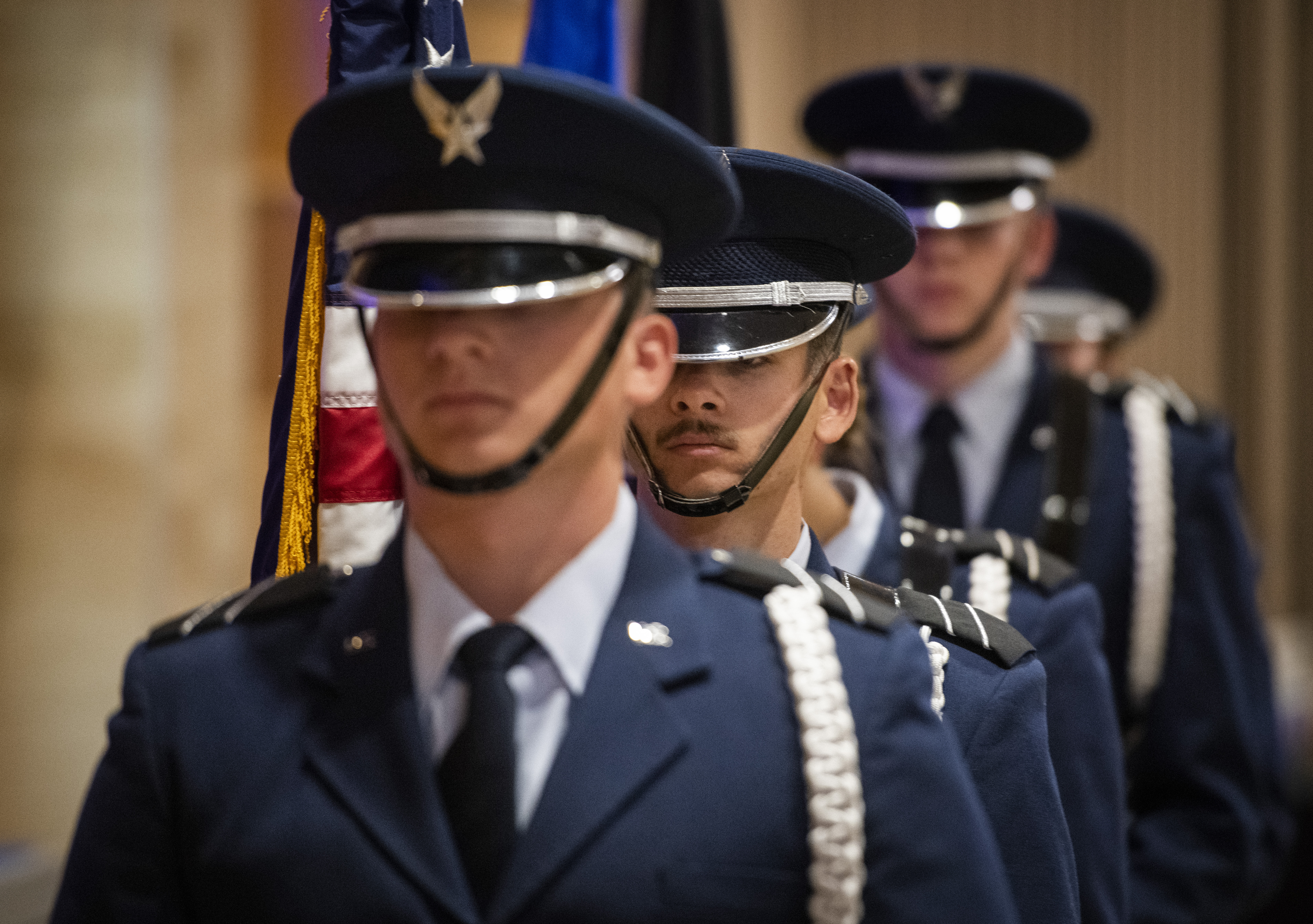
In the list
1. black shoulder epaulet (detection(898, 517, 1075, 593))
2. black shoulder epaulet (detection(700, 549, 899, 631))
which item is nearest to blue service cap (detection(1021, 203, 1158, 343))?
black shoulder epaulet (detection(898, 517, 1075, 593))

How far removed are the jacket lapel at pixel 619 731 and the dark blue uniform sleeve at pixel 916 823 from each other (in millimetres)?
151

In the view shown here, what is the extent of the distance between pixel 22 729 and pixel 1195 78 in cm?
490

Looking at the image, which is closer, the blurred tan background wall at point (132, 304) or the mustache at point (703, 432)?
the mustache at point (703, 432)

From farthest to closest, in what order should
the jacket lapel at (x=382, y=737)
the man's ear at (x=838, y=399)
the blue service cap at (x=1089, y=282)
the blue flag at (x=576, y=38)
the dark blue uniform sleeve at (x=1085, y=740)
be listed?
the blue service cap at (x=1089, y=282) < the blue flag at (x=576, y=38) < the dark blue uniform sleeve at (x=1085, y=740) < the man's ear at (x=838, y=399) < the jacket lapel at (x=382, y=737)

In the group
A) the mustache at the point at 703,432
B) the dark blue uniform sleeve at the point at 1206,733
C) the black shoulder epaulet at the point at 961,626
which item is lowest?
the dark blue uniform sleeve at the point at 1206,733

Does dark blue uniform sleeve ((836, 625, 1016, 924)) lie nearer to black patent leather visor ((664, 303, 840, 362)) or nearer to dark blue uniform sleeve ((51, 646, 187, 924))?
black patent leather visor ((664, 303, 840, 362))

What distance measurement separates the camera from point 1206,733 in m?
2.67

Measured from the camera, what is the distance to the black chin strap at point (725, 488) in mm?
1499

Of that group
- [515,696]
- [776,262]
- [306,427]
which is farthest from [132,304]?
[515,696]

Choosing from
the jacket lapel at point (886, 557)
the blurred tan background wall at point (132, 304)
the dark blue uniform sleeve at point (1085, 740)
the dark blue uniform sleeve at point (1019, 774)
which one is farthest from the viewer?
the blurred tan background wall at point (132, 304)

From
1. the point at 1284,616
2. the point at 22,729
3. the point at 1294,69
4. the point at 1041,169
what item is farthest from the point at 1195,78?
the point at 22,729

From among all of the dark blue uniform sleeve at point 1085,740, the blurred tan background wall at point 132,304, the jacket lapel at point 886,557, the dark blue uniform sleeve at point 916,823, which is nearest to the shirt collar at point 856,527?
the jacket lapel at point 886,557

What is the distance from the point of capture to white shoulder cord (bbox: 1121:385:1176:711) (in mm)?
2650

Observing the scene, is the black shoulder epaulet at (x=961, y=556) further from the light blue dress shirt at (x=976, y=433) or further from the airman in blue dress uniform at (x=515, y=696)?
the airman in blue dress uniform at (x=515, y=696)
